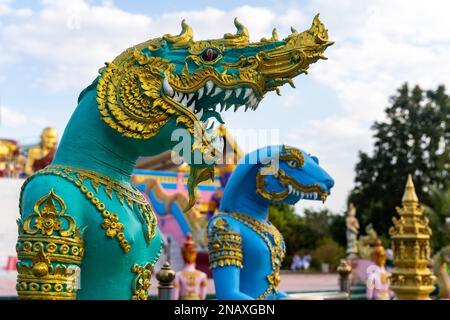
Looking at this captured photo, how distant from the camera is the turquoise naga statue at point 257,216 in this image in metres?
3.69

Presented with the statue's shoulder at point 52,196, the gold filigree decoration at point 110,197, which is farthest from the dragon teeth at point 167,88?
the statue's shoulder at point 52,196

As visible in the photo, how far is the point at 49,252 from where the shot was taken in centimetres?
200

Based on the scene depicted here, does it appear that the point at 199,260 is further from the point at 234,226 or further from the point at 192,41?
the point at 192,41

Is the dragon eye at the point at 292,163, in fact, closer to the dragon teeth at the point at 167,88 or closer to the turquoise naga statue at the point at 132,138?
the turquoise naga statue at the point at 132,138

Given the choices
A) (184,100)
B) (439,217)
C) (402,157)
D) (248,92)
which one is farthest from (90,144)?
(402,157)

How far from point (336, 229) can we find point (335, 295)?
2488 centimetres

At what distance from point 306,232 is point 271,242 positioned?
96.4 feet

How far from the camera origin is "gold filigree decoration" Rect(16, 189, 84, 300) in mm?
1981

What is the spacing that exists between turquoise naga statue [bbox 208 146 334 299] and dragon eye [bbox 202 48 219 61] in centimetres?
162

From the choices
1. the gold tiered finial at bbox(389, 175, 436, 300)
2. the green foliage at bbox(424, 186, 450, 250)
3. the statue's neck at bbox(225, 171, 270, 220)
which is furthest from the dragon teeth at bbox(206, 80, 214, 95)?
the green foliage at bbox(424, 186, 450, 250)

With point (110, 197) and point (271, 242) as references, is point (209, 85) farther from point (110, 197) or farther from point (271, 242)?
point (271, 242)

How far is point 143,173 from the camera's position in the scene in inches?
664

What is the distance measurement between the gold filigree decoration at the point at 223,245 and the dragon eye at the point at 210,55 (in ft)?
5.58
